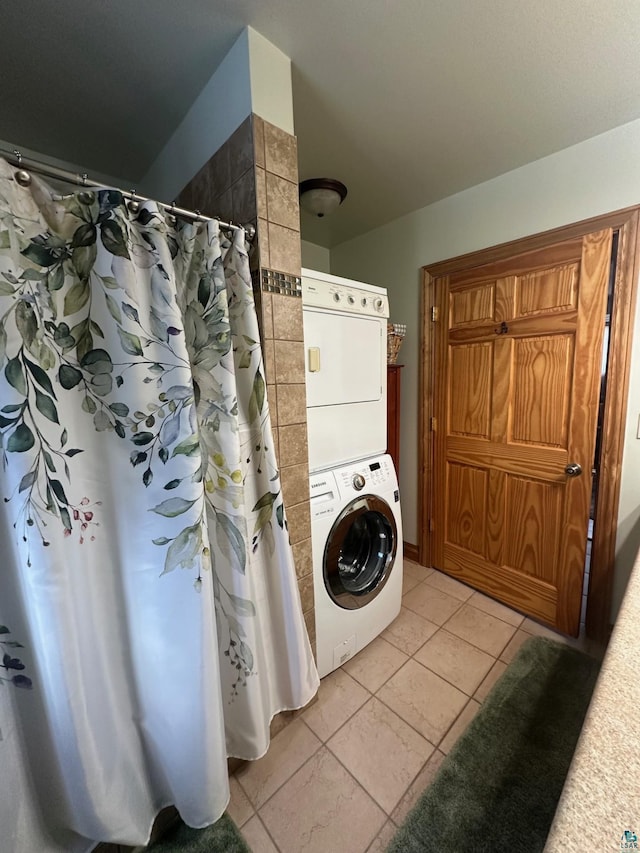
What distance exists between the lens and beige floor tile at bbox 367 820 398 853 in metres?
0.97

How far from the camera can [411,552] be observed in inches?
97.0

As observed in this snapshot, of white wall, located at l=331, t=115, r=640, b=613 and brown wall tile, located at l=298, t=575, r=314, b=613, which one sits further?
white wall, located at l=331, t=115, r=640, b=613

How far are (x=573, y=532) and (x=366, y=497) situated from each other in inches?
44.1

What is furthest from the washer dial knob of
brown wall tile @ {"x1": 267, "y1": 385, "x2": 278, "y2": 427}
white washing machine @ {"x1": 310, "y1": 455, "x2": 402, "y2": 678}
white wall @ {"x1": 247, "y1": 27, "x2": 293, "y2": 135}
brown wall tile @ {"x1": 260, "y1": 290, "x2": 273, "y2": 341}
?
white wall @ {"x1": 247, "y1": 27, "x2": 293, "y2": 135}

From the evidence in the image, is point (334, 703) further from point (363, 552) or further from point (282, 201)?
point (282, 201)

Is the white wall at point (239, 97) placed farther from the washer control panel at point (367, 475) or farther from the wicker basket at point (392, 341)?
the washer control panel at point (367, 475)

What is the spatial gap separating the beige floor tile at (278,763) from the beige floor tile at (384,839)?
1.04 ft

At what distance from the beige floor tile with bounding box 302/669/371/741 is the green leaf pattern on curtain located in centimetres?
55

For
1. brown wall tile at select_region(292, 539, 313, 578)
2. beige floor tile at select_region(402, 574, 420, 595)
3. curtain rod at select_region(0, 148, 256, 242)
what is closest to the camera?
curtain rod at select_region(0, 148, 256, 242)

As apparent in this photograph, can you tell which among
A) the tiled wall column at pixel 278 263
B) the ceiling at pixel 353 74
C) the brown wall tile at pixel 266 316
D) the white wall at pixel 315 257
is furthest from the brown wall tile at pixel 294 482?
the white wall at pixel 315 257

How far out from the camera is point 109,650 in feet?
2.88

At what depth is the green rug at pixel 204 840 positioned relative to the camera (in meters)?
0.99

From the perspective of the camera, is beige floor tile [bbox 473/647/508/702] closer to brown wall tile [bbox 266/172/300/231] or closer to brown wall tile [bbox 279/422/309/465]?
brown wall tile [bbox 279/422/309/465]

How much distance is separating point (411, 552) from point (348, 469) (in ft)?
4.35
